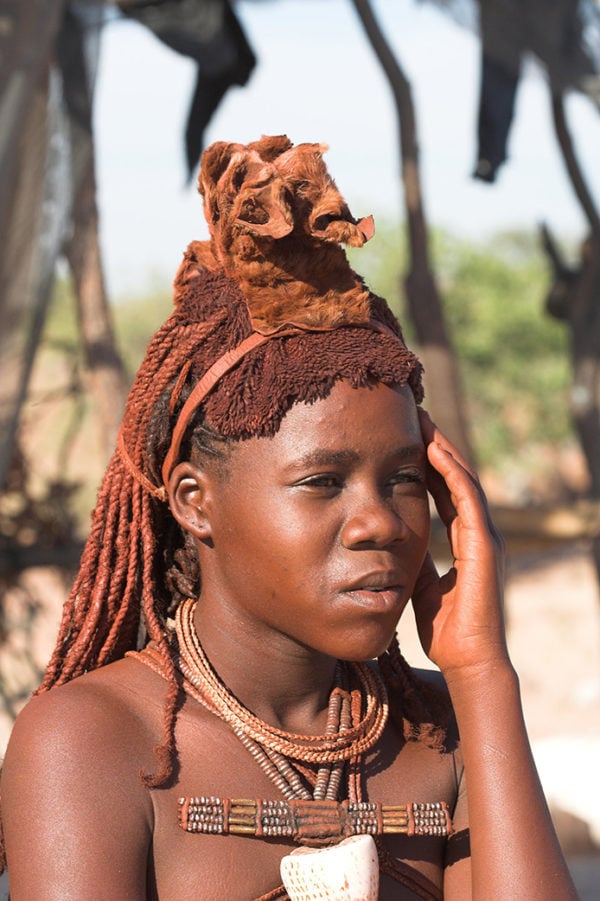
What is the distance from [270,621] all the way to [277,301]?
1.68 ft

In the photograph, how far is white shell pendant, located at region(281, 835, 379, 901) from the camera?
1.87 m

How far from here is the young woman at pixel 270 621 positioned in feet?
6.22

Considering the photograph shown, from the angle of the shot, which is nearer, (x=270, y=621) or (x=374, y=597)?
(x=374, y=597)

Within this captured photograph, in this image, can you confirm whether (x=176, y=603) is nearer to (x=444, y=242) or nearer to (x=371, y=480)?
(x=371, y=480)

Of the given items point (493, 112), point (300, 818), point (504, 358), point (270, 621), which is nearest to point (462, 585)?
point (270, 621)

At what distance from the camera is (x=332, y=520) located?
6.29 ft

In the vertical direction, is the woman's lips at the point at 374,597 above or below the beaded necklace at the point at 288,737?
above

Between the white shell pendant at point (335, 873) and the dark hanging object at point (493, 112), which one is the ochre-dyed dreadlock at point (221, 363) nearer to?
the white shell pendant at point (335, 873)

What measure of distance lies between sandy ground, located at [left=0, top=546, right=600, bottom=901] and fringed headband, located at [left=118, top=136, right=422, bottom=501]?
1.15m

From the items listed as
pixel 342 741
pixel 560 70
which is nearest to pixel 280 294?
pixel 342 741

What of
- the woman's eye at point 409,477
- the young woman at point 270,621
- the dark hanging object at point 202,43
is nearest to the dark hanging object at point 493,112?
the dark hanging object at point 202,43

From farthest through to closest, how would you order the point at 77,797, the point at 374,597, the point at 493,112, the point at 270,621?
the point at 493,112
the point at 270,621
the point at 374,597
the point at 77,797

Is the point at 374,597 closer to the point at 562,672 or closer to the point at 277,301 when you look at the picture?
the point at 277,301

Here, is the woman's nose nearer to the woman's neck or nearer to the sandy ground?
the woman's neck
